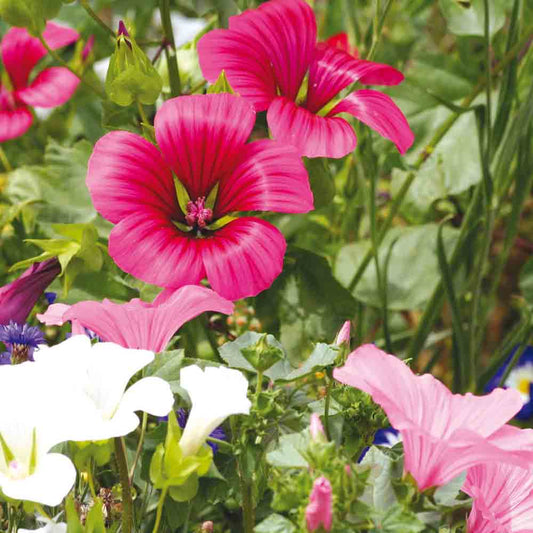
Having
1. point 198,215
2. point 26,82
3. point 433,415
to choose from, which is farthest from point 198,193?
point 26,82

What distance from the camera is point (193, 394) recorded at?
0.38 metres

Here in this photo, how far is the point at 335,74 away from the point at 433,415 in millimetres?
277

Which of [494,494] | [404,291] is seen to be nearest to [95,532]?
[494,494]

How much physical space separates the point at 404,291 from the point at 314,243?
0.10 m

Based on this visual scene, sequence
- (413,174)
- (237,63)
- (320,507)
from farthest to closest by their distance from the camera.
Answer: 1. (413,174)
2. (237,63)
3. (320,507)

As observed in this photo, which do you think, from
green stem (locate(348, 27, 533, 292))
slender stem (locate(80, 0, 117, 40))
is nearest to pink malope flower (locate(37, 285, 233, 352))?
slender stem (locate(80, 0, 117, 40))

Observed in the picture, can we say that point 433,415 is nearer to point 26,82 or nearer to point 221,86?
point 221,86

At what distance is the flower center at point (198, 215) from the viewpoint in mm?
543

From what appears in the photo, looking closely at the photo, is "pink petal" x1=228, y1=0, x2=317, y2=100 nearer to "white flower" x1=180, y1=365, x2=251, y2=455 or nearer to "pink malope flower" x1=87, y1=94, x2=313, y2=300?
"pink malope flower" x1=87, y1=94, x2=313, y2=300

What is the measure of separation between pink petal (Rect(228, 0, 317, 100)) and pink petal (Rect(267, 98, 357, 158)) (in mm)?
57

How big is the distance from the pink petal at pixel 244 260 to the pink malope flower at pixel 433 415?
12cm

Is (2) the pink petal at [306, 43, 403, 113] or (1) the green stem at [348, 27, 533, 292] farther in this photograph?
(1) the green stem at [348, 27, 533, 292]

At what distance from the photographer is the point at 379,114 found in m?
0.54

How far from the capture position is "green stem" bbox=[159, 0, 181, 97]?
577 millimetres
